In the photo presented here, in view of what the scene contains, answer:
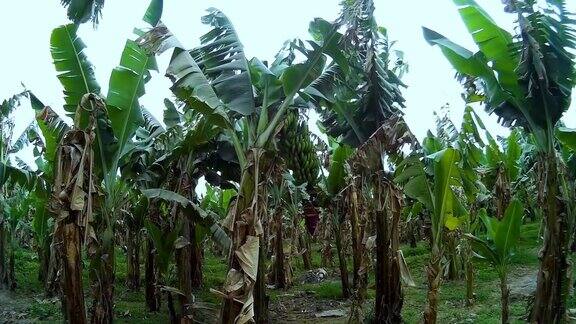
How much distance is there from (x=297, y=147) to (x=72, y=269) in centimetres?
349

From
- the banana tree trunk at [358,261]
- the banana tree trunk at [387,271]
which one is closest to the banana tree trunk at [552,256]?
the banana tree trunk at [387,271]

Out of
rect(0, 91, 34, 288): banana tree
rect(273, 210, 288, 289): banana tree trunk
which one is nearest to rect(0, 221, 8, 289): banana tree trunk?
rect(0, 91, 34, 288): banana tree

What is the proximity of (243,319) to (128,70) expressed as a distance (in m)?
3.36

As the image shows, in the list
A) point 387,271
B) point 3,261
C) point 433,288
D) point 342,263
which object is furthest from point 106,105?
point 342,263

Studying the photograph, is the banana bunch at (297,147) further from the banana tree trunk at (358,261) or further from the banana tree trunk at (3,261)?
the banana tree trunk at (3,261)

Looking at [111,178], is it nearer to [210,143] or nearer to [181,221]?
[181,221]

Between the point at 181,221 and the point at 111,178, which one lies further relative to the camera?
the point at 181,221

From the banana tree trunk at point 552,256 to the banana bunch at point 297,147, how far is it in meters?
3.07

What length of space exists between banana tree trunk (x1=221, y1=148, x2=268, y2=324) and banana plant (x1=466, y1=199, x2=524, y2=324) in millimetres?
2652

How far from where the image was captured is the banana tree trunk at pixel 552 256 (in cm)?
548

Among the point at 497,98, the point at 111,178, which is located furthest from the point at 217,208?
the point at 497,98

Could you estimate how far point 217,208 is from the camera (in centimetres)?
1476

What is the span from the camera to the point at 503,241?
21.6 ft

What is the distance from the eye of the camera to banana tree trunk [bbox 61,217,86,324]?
472 cm
